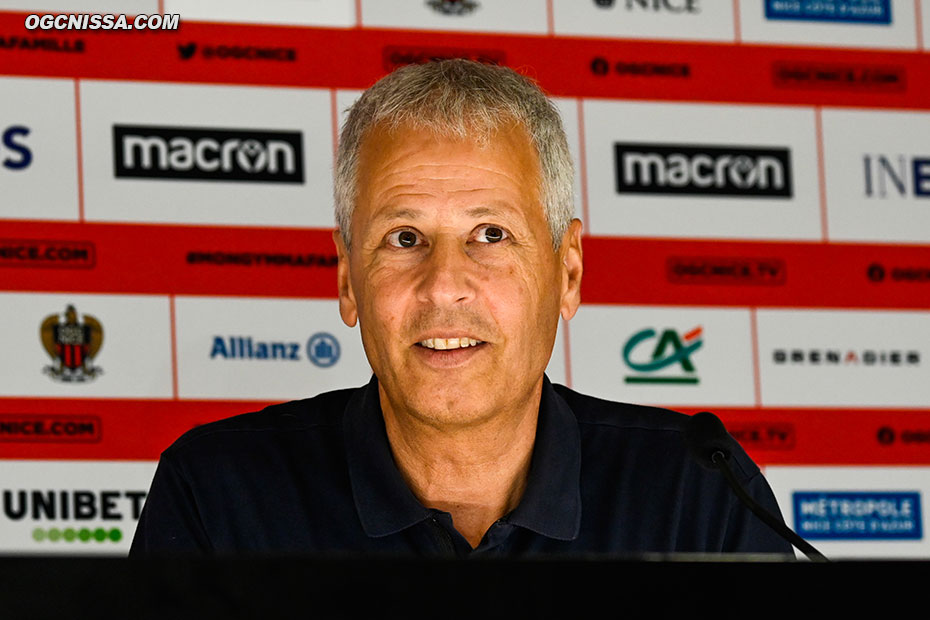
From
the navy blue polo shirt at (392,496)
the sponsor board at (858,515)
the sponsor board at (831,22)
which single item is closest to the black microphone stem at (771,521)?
the navy blue polo shirt at (392,496)

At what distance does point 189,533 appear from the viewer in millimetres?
1612

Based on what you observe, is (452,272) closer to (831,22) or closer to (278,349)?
(278,349)

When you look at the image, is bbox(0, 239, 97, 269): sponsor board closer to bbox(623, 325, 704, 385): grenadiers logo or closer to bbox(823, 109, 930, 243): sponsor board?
bbox(623, 325, 704, 385): grenadiers logo

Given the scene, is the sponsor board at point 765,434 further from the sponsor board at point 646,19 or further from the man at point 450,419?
the man at point 450,419

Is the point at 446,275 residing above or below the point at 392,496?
above

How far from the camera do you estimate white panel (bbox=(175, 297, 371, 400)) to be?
310cm

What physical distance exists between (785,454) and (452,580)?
9.15 ft

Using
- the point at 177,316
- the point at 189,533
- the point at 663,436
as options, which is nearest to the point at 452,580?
the point at 189,533

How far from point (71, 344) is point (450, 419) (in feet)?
5.44

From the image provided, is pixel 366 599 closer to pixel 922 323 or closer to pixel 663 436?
pixel 663 436

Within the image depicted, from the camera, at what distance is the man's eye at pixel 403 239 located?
1.65 meters

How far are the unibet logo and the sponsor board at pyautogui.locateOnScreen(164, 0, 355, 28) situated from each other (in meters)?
0.27

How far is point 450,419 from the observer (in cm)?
158

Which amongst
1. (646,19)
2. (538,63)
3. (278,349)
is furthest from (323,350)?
(646,19)
